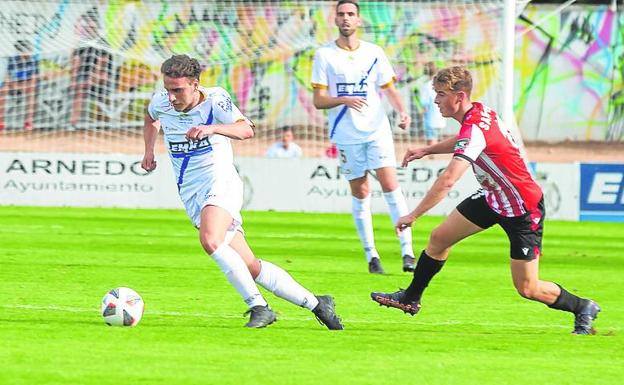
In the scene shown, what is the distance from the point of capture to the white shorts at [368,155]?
40.2 ft

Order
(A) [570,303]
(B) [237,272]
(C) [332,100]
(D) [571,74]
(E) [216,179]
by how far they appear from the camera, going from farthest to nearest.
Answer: (D) [571,74]
(C) [332,100]
(A) [570,303]
(E) [216,179]
(B) [237,272]

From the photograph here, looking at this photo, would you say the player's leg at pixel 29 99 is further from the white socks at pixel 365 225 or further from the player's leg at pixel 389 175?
the player's leg at pixel 389 175

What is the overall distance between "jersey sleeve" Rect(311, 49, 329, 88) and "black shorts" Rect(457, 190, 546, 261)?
3.78 m

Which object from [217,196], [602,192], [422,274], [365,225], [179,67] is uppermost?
[179,67]

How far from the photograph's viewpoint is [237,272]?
820cm

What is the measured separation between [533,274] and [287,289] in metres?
1.50

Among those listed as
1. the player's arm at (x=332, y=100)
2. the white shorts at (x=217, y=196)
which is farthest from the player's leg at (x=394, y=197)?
the white shorts at (x=217, y=196)

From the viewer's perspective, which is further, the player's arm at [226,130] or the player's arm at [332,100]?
the player's arm at [332,100]

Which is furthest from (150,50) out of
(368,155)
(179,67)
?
(179,67)

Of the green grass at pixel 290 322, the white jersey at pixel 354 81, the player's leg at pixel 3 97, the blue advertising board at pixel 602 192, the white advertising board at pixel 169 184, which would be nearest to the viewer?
the green grass at pixel 290 322

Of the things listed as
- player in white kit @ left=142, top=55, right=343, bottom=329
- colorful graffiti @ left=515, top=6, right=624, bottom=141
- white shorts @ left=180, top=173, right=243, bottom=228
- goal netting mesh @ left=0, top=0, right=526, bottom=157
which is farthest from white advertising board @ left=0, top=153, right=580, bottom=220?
colorful graffiti @ left=515, top=6, right=624, bottom=141

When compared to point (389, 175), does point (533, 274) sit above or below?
above

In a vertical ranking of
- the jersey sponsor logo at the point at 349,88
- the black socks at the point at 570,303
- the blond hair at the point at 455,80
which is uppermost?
the blond hair at the point at 455,80

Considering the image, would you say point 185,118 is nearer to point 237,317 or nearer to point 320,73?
point 237,317
